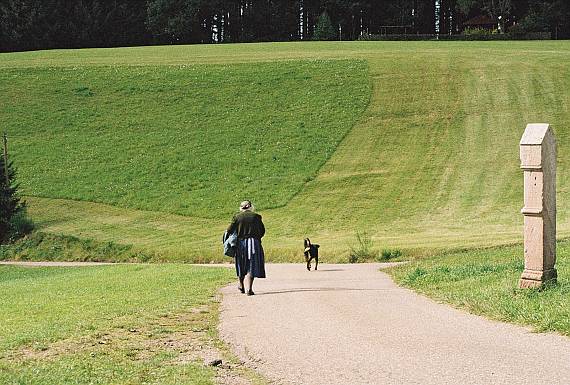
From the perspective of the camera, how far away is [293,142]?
50.9 m

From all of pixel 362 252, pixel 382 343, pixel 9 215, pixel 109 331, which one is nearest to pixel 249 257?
pixel 109 331

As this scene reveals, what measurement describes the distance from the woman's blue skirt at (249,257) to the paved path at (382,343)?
1263mm

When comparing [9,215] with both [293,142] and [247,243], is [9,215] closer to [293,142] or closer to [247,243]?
[293,142]

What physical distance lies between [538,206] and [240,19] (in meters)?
115

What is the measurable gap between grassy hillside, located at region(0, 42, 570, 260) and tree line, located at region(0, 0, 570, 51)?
34575 millimetres

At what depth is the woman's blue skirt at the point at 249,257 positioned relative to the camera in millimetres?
17781

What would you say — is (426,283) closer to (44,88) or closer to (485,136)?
(485,136)

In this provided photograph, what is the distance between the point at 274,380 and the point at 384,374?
118 centimetres

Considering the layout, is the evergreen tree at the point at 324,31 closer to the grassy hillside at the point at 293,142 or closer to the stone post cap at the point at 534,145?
the grassy hillside at the point at 293,142

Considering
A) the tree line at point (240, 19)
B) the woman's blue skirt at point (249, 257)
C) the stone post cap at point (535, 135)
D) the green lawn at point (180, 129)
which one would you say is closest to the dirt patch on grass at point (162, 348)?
the woman's blue skirt at point (249, 257)

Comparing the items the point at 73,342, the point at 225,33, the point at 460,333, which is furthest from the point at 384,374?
the point at 225,33

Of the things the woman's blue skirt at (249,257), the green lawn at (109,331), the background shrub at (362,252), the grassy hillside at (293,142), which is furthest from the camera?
the grassy hillside at (293,142)

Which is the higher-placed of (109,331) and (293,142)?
(293,142)

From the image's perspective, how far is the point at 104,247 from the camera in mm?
36656
